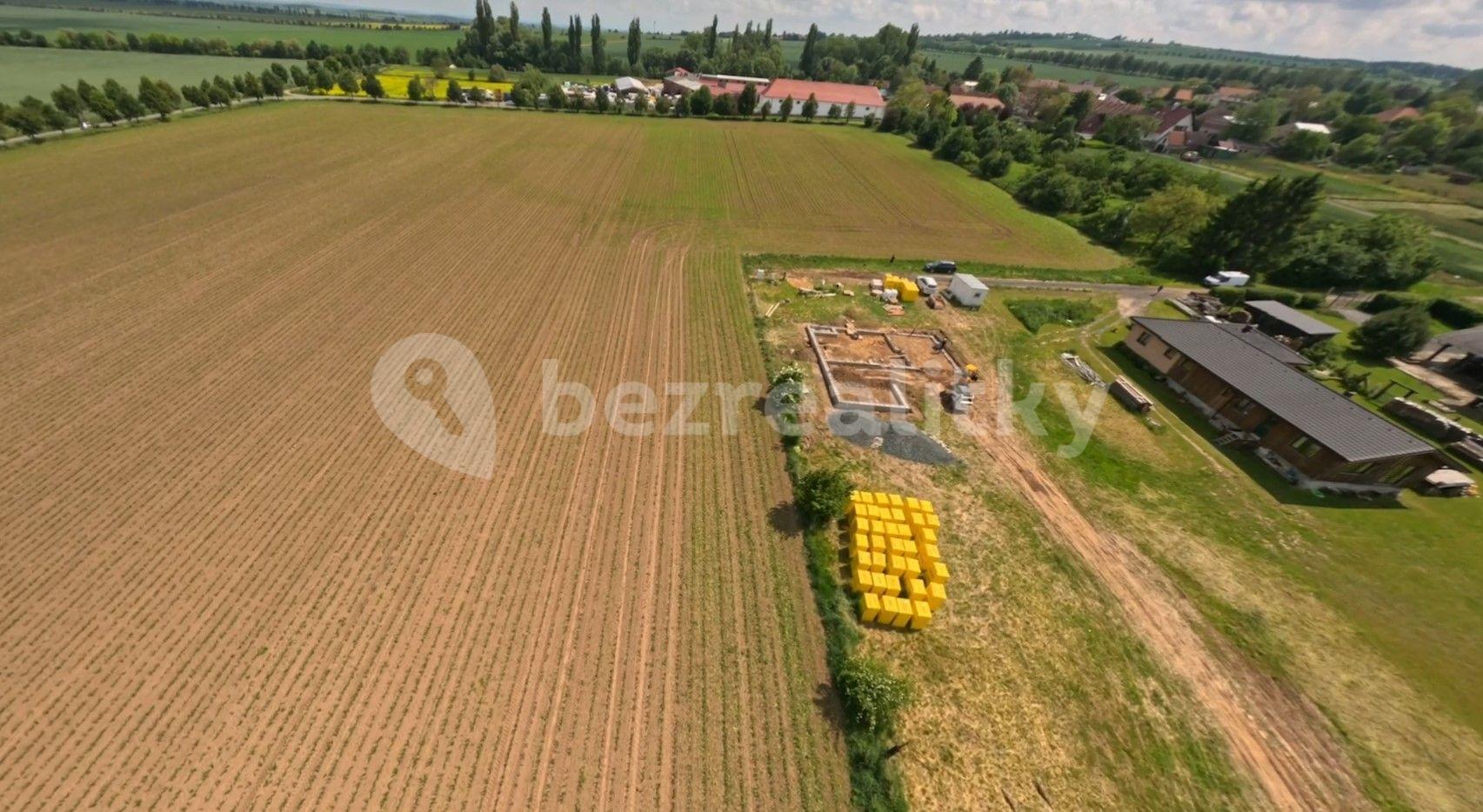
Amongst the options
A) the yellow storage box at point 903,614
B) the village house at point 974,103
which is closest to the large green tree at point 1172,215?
the yellow storage box at point 903,614

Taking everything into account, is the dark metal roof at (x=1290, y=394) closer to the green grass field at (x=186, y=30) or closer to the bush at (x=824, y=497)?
the bush at (x=824, y=497)

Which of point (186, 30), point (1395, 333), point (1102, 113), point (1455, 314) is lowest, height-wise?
point (1395, 333)

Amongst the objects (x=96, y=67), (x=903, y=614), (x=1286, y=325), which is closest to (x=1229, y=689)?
(x=903, y=614)

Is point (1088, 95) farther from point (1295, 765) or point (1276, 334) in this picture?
point (1295, 765)

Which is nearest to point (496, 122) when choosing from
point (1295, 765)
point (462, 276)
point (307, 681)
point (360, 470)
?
point (462, 276)

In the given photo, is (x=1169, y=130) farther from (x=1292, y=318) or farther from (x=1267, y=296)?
(x=1292, y=318)
